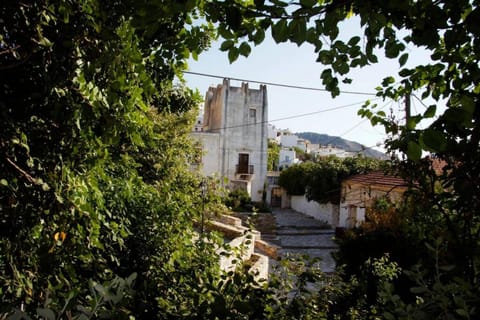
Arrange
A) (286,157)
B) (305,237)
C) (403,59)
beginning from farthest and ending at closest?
(286,157) < (305,237) < (403,59)

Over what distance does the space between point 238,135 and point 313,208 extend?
25.8 feet

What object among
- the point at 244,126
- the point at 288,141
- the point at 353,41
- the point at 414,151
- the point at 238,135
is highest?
the point at 288,141

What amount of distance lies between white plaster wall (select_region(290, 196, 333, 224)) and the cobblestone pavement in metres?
0.37

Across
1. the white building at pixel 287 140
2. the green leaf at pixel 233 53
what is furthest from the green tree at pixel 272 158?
the green leaf at pixel 233 53

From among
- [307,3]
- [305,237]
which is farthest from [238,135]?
[307,3]

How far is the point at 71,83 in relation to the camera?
4.91 feet

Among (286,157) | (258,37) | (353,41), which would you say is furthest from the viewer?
(286,157)

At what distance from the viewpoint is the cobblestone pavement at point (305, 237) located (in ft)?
42.7

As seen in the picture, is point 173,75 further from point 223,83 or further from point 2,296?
point 223,83

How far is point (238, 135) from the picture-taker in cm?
2631

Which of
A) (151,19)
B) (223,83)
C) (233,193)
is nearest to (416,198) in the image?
(151,19)

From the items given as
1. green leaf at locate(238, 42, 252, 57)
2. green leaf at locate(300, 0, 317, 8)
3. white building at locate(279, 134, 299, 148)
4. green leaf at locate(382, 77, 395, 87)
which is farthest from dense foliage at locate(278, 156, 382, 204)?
white building at locate(279, 134, 299, 148)

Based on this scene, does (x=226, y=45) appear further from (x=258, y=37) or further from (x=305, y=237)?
(x=305, y=237)

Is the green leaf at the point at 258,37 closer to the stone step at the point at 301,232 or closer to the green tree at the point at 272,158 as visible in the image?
the stone step at the point at 301,232
